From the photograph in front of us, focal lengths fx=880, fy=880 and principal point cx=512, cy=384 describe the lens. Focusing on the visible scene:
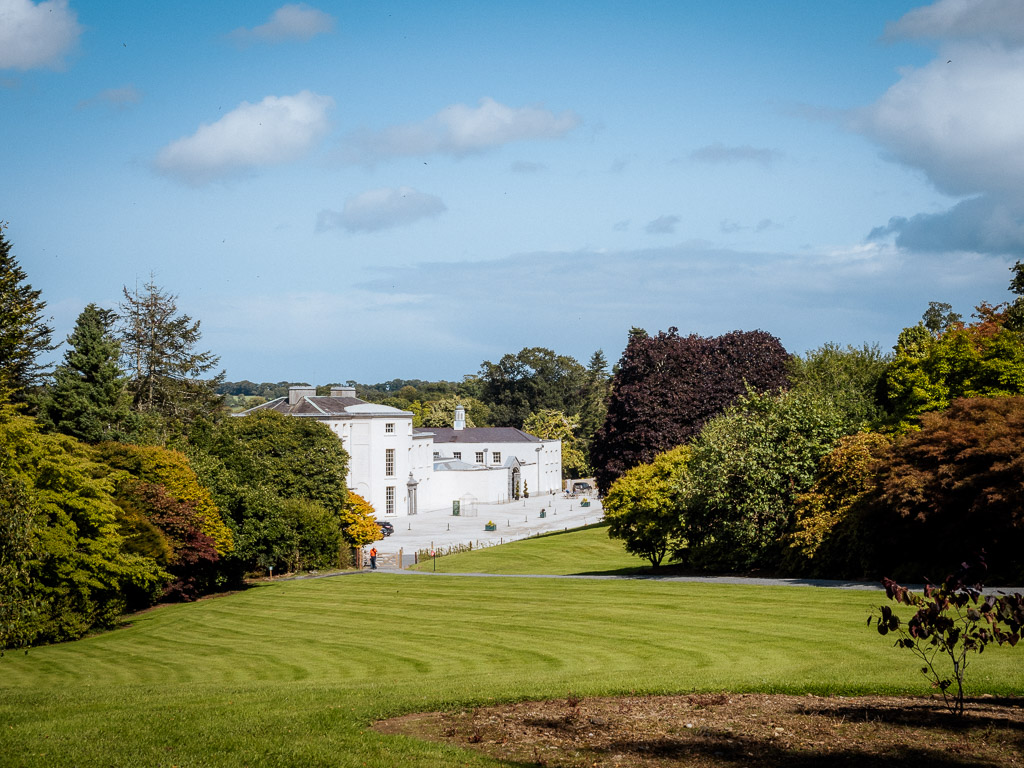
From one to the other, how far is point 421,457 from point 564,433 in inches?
1817

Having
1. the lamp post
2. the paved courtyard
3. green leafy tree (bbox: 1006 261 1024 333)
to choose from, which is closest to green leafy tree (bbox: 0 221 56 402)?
the paved courtyard

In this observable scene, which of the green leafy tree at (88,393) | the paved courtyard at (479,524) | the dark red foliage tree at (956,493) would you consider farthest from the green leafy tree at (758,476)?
the green leafy tree at (88,393)

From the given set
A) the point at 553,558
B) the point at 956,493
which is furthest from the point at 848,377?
the point at 956,493

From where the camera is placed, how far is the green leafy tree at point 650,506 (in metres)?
35.6

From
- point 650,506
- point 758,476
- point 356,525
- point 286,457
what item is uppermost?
point 286,457

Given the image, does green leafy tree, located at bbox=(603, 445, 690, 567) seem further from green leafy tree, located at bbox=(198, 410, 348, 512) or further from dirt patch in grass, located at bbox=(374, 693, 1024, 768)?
dirt patch in grass, located at bbox=(374, 693, 1024, 768)

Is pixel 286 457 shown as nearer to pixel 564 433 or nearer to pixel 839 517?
pixel 839 517

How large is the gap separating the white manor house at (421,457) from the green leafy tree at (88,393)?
1321 centimetres

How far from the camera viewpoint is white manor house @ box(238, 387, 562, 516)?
77.9 meters

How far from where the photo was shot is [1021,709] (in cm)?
984

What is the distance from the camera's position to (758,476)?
1250 inches

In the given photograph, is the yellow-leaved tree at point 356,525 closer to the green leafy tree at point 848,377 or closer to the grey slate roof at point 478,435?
the green leafy tree at point 848,377

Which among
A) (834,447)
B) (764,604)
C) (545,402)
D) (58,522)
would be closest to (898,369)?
(834,447)

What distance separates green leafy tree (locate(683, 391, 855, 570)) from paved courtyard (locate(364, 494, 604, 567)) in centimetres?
2261
